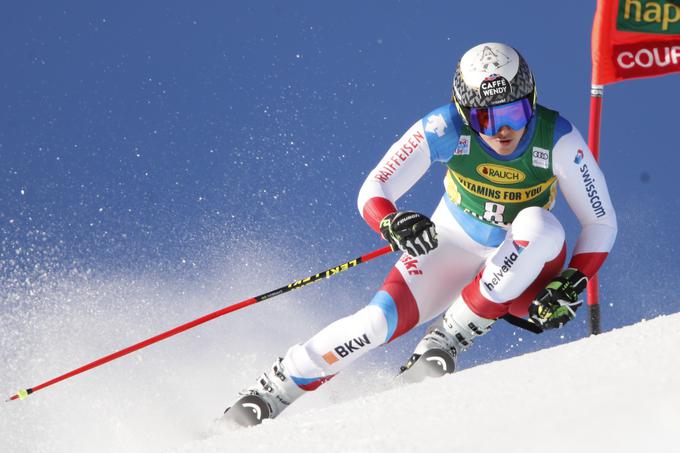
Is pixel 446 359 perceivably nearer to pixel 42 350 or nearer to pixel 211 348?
pixel 211 348

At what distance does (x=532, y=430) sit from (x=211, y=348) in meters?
4.31

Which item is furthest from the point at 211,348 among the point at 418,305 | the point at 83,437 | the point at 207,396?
the point at 418,305

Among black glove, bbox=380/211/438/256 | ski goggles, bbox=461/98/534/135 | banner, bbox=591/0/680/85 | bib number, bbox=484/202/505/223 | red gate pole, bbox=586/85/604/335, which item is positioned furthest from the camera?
banner, bbox=591/0/680/85

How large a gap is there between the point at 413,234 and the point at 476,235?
1.92 ft

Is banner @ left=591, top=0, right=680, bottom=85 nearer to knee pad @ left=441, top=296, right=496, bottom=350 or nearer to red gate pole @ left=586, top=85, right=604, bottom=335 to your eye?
red gate pole @ left=586, top=85, right=604, bottom=335

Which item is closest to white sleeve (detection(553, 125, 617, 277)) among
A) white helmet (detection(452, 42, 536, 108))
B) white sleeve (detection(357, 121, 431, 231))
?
white helmet (detection(452, 42, 536, 108))

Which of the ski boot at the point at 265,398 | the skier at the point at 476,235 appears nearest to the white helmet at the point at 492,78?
the skier at the point at 476,235

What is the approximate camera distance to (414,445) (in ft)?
8.14

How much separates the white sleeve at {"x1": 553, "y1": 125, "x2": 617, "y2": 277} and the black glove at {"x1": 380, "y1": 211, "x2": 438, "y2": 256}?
25.1 inches

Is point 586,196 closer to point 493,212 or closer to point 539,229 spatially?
point 539,229

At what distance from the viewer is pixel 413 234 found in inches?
159

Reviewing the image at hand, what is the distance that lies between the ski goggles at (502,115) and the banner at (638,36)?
1.76m

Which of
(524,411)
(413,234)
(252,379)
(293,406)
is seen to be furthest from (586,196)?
(252,379)

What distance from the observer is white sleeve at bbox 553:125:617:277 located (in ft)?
13.9
